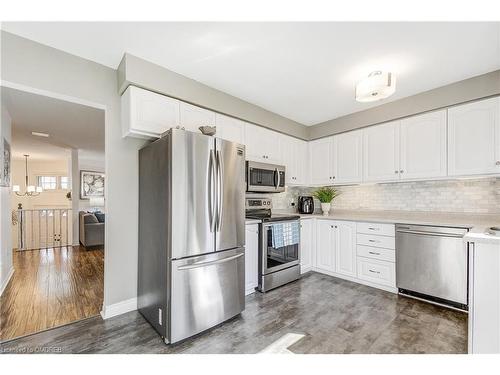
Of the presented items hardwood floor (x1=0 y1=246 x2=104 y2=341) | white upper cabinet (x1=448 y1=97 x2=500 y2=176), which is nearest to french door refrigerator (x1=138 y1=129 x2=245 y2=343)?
hardwood floor (x1=0 y1=246 x2=104 y2=341)

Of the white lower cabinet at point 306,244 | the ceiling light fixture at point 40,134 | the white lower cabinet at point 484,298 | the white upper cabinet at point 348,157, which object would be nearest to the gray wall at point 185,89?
the white upper cabinet at point 348,157

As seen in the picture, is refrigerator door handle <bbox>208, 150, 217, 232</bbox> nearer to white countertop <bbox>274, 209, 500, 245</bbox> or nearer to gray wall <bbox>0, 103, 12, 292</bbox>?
white countertop <bbox>274, 209, 500, 245</bbox>

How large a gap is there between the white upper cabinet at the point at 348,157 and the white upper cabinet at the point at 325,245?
755 millimetres

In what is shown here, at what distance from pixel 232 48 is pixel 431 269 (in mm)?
3024

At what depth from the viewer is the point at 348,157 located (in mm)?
3691

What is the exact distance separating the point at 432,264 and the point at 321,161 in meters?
2.11

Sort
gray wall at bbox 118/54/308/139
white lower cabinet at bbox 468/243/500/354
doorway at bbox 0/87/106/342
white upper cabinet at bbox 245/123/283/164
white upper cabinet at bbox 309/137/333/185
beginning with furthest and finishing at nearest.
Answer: white upper cabinet at bbox 309/137/333/185
white upper cabinet at bbox 245/123/283/164
doorway at bbox 0/87/106/342
gray wall at bbox 118/54/308/139
white lower cabinet at bbox 468/243/500/354

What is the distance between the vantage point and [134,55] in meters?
2.17

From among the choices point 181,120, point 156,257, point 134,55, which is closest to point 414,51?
point 181,120

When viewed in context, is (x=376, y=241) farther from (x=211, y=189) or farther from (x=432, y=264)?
(x=211, y=189)

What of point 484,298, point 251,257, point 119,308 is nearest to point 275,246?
point 251,257

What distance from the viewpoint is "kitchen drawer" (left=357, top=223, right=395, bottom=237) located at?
291cm

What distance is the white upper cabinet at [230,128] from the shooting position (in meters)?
2.89

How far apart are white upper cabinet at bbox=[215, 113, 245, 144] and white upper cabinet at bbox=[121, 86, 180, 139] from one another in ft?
1.94
